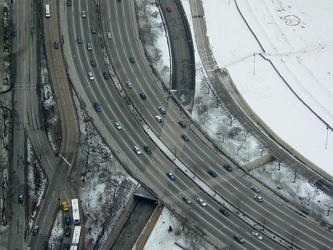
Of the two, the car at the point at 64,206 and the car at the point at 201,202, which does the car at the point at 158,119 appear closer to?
the car at the point at 201,202

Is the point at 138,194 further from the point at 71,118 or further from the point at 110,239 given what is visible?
the point at 71,118

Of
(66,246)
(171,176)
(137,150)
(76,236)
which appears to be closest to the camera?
(66,246)

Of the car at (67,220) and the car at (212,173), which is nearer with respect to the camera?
the car at (67,220)

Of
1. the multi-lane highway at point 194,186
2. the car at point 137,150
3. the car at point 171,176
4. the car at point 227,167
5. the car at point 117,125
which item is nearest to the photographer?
the multi-lane highway at point 194,186

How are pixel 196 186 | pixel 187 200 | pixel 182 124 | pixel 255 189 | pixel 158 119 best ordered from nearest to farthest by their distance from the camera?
1. pixel 187 200
2. pixel 255 189
3. pixel 196 186
4. pixel 182 124
5. pixel 158 119

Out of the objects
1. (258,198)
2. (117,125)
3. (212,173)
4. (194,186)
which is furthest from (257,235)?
(117,125)

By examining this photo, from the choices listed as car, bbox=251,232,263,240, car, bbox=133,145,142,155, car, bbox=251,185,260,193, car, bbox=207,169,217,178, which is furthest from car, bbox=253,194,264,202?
car, bbox=133,145,142,155

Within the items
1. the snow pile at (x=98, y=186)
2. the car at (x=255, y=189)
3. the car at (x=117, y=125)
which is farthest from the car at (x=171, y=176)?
the car at (x=117, y=125)

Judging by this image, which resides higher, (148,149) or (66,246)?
(148,149)

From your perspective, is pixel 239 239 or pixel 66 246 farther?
pixel 239 239

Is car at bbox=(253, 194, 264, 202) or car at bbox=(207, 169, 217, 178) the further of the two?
car at bbox=(207, 169, 217, 178)

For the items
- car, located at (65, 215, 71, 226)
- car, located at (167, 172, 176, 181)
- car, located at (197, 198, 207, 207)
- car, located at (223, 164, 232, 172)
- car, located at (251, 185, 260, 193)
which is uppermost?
car, located at (223, 164, 232, 172)

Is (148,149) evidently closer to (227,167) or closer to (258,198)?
(227,167)

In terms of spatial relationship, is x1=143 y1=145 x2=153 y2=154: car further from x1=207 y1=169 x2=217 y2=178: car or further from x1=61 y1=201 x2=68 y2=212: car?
x1=61 y1=201 x2=68 y2=212: car
